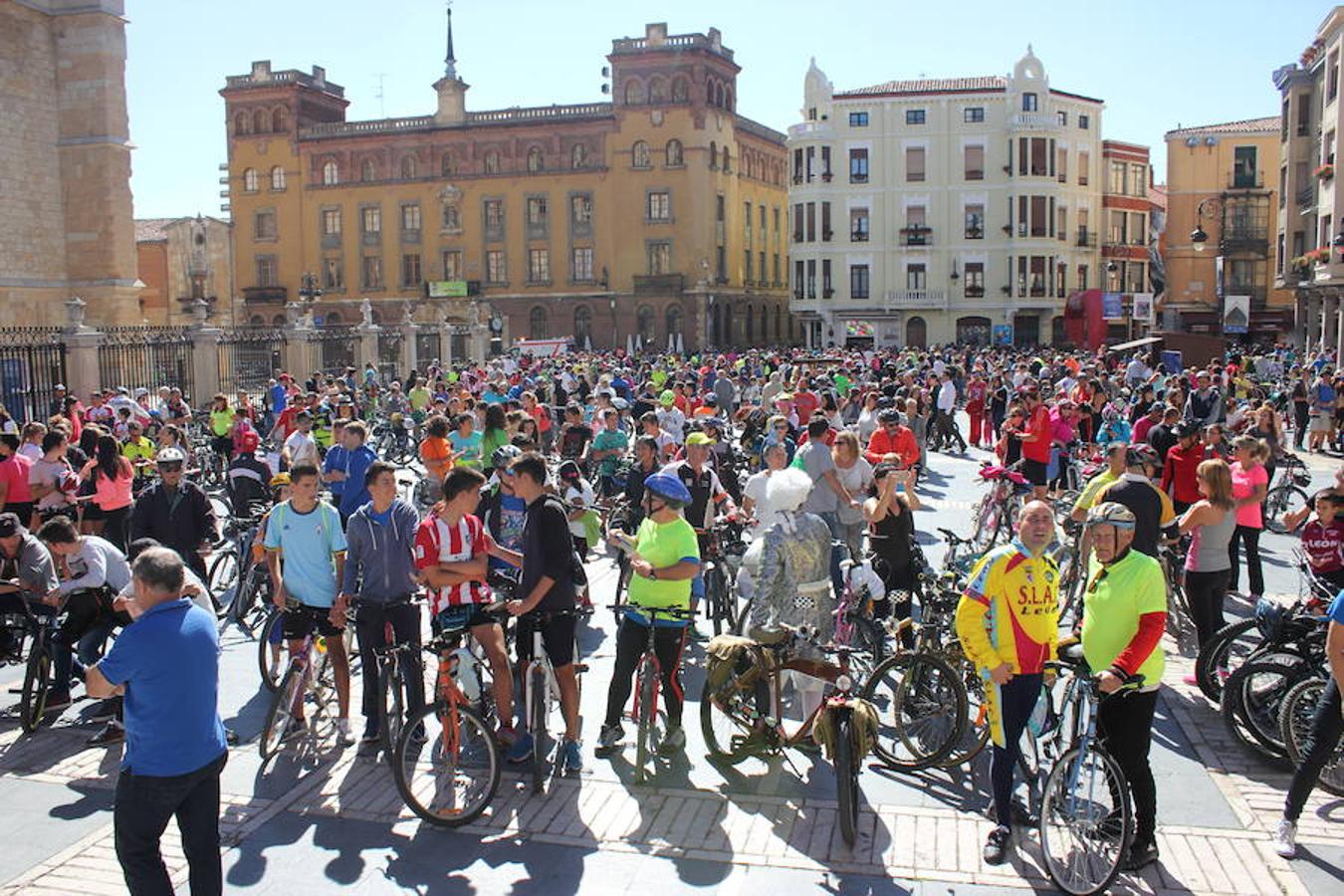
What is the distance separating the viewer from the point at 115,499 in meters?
11.1

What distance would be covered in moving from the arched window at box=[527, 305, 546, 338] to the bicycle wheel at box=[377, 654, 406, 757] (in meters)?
59.7

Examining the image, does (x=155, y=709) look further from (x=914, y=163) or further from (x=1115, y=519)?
(x=914, y=163)

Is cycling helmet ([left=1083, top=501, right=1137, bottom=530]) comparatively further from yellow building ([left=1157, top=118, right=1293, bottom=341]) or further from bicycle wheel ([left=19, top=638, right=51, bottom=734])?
yellow building ([left=1157, top=118, right=1293, bottom=341])

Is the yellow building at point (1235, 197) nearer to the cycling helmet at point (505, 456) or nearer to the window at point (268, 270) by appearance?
the window at point (268, 270)

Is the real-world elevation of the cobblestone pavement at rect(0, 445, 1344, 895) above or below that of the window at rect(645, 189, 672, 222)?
below

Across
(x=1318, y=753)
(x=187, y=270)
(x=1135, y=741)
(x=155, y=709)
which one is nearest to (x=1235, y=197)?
(x=187, y=270)

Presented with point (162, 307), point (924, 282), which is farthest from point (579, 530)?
point (162, 307)

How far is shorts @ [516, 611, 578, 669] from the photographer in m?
6.86

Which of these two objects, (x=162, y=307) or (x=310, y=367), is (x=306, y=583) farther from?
(x=162, y=307)

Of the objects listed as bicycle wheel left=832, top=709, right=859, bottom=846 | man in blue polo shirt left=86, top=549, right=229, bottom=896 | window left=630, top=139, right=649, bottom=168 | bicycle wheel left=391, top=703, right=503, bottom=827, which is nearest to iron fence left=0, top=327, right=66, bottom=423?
bicycle wheel left=391, top=703, right=503, bottom=827

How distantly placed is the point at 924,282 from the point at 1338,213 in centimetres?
2203

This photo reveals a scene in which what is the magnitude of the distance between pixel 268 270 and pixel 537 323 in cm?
1708

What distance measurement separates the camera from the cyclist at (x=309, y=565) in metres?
7.41

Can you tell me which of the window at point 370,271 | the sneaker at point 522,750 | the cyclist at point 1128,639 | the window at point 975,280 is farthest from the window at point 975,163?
the cyclist at point 1128,639
